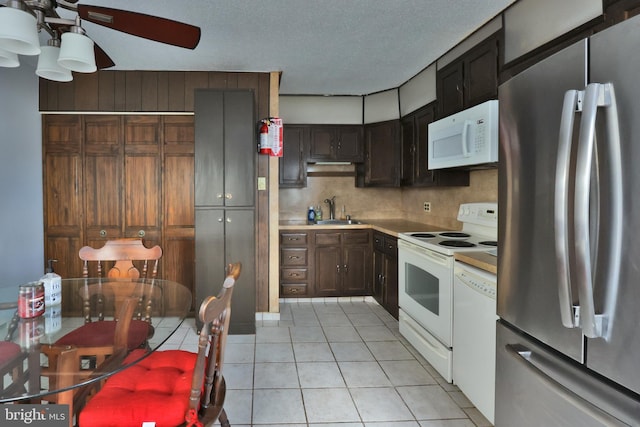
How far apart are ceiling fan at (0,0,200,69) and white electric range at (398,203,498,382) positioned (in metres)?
1.94

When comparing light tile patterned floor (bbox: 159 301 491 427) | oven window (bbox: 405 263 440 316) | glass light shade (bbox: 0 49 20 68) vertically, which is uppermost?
glass light shade (bbox: 0 49 20 68)

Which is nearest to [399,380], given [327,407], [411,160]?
[327,407]

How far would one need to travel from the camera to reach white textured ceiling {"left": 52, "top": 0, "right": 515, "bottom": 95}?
2.49 m

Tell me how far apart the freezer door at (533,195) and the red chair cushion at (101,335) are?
1428 mm

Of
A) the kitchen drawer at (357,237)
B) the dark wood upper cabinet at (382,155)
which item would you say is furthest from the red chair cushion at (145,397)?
the dark wood upper cabinet at (382,155)

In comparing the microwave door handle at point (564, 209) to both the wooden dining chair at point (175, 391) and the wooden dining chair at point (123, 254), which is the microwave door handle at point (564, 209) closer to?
the wooden dining chair at point (175, 391)

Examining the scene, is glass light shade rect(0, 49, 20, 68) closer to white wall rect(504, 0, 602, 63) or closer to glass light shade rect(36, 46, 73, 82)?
glass light shade rect(36, 46, 73, 82)

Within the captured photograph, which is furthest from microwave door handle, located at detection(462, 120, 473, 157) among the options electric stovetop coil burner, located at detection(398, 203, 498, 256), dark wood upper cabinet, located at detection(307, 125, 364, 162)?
dark wood upper cabinet, located at detection(307, 125, 364, 162)

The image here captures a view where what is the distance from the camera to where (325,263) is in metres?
4.54

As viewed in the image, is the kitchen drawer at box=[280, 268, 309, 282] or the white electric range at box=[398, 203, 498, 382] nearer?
the white electric range at box=[398, 203, 498, 382]

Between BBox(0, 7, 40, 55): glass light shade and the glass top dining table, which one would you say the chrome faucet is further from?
BBox(0, 7, 40, 55): glass light shade

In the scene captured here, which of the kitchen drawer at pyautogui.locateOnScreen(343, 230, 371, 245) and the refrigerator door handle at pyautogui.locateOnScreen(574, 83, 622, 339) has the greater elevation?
the refrigerator door handle at pyautogui.locateOnScreen(574, 83, 622, 339)

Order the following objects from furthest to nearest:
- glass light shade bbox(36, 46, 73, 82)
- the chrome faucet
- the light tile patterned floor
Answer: the chrome faucet
the light tile patterned floor
glass light shade bbox(36, 46, 73, 82)

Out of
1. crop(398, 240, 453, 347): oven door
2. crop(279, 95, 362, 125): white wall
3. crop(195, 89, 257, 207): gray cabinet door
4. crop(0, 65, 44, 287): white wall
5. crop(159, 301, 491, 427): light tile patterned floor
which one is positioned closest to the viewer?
crop(159, 301, 491, 427): light tile patterned floor
